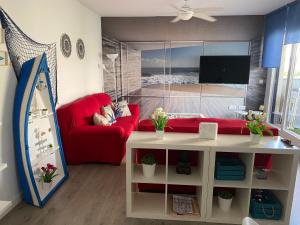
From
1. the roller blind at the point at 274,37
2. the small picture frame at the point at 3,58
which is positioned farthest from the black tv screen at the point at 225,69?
the small picture frame at the point at 3,58

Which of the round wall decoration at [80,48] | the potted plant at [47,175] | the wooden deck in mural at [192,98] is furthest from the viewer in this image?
the wooden deck in mural at [192,98]

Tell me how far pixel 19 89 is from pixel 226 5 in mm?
3916

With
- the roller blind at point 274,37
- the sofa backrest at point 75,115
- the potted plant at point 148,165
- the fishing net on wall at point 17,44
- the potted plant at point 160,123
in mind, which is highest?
the roller blind at point 274,37

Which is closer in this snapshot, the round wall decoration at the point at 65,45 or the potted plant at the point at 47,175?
the potted plant at the point at 47,175

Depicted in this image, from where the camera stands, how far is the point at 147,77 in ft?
19.3

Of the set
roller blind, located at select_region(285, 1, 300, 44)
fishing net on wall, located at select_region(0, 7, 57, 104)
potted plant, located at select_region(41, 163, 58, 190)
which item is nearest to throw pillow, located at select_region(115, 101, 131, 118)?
fishing net on wall, located at select_region(0, 7, 57, 104)

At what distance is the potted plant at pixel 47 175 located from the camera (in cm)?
257

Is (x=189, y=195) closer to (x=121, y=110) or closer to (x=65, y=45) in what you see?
(x=121, y=110)

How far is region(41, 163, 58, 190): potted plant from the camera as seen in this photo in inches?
101

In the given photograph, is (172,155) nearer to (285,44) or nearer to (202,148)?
(202,148)

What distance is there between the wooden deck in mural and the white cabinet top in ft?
11.9

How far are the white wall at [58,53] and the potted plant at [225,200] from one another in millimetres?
2117

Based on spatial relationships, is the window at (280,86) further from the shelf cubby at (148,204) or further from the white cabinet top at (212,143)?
the shelf cubby at (148,204)

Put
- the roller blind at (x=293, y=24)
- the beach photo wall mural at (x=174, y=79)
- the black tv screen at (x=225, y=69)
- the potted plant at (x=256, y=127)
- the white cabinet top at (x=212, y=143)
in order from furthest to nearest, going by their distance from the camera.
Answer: the beach photo wall mural at (x=174, y=79) < the black tv screen at (x=225, y=69) < the roller blind at (x=293, y=24) < the potted plant at (x=256, y=127) < the white cabinet top at (x=212, y=143)
